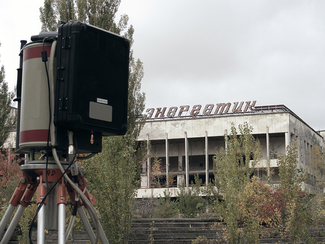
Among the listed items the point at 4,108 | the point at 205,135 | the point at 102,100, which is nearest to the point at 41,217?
the point at 102,100

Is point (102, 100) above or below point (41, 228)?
above

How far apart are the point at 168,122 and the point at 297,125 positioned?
45.5ft

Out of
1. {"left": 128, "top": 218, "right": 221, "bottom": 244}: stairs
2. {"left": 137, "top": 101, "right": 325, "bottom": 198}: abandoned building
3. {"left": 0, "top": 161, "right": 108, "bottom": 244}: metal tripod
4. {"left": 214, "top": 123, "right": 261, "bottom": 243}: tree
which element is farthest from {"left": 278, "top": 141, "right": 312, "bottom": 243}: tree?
{"left": 137, "top": 101, "right": 325, "bottom": 198}: abandoned building

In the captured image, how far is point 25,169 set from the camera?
3219mm

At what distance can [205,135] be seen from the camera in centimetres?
4284

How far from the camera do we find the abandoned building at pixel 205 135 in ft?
135

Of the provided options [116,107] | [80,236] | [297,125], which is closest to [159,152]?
[297,125]

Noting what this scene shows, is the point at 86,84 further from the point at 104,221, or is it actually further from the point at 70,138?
the point at 104,221

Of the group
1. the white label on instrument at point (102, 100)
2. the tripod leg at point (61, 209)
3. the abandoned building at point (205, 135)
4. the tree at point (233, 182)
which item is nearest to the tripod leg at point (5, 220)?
the tripod leg at point (61, 209)

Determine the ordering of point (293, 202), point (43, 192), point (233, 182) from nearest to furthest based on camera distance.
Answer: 1. point (43, 192)
2. point (293, 202)
3. point (233, 182)

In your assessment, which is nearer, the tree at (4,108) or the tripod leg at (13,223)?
the tripod leg at (13,223)

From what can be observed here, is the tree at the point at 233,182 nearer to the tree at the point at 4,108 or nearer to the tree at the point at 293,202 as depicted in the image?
the tree at the point at 293,202

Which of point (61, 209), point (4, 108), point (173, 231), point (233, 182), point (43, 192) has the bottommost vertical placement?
point (173, 231)

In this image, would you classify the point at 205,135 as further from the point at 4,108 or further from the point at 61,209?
the point at 61,209
